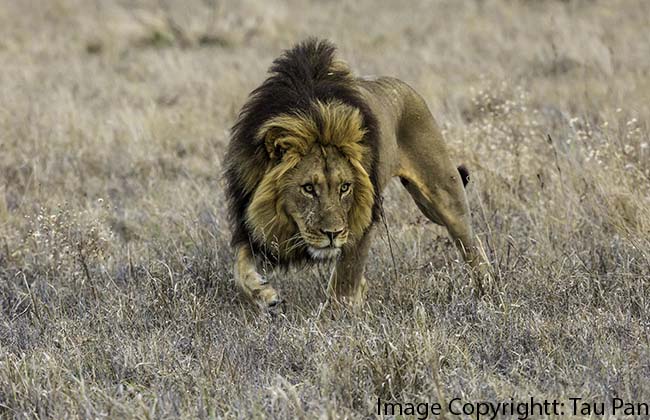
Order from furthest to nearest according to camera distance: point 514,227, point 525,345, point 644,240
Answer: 1. point 514,227
2. point 644,240
3. point 525,345

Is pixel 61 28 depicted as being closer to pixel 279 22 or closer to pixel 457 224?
pixel 279 22

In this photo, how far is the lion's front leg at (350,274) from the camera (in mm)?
5430

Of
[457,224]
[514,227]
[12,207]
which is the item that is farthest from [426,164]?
[12,207]

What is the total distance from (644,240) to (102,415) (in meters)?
3.30

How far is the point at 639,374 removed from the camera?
421 cm

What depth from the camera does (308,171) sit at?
16.4 feet

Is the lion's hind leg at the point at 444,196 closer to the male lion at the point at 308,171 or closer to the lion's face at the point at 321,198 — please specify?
the male lion at the point at 308,171

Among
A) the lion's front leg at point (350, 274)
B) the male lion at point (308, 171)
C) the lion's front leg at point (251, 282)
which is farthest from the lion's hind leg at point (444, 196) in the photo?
the lion's front leg at point (251, 282)

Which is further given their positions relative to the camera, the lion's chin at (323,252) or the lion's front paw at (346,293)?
the lion's front paw at (346,293)

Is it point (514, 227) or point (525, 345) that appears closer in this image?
point (525, 345)

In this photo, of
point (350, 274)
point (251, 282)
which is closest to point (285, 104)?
point (251, 282)

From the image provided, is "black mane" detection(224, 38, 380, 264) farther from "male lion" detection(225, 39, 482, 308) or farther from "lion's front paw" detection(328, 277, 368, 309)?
"lion's front paw" detection(328, 277, 368, 309)

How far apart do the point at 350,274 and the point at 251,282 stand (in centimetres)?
60

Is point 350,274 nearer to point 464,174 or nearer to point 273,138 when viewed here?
point 273,138
